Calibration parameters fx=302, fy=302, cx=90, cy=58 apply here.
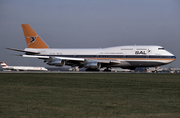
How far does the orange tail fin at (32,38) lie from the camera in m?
68.7

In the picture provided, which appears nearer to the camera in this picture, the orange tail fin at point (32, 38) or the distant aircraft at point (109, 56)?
the distant aircraft at point (109, 56)

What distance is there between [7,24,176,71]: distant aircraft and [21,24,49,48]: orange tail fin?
183 cm

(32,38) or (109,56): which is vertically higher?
(32,38)

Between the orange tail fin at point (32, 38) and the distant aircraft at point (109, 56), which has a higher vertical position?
the orange tail fin at point (32, 38)

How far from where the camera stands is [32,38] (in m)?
69.1

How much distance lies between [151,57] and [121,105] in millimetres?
45250

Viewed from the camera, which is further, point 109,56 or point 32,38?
point 32,38

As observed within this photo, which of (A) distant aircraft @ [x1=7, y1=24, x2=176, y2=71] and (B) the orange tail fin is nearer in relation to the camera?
(A) distant aircraft @ [x1=7, y1=24, x2=176, y2=71]

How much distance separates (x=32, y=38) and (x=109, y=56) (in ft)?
64.5

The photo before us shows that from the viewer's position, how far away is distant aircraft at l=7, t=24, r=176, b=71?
57.4 metres

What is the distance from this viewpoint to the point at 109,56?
60.2 m

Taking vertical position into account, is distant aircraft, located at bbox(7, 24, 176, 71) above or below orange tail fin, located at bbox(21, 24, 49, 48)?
below

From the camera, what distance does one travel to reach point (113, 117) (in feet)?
34.6

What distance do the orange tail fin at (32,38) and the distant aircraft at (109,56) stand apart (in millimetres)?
1829
